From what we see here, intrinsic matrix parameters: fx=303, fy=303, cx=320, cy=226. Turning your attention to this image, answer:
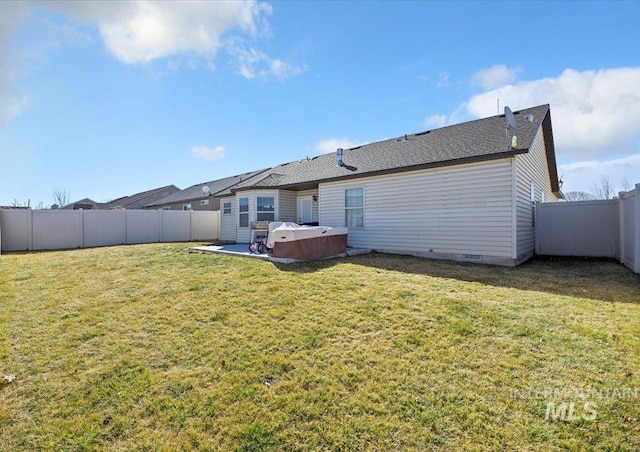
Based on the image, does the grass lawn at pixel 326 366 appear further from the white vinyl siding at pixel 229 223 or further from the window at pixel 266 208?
the white vinyl siding at pixel 229 223

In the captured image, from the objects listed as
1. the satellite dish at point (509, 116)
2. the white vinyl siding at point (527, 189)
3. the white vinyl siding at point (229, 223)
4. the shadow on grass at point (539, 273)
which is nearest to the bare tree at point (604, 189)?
the white vinyl siding at point (527, 189)

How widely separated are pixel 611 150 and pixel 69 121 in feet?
126

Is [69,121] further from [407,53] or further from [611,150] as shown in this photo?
[611,150]

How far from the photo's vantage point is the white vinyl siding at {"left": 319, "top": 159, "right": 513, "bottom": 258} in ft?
26.3

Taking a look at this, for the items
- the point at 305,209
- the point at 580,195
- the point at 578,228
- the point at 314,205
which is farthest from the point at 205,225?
the point at 580,195

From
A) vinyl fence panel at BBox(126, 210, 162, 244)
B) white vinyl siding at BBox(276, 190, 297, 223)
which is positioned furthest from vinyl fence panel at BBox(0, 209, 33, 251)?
white vinyl siding at BBox(276, 190, 297, 223)

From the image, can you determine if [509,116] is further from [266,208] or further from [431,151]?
[266,208]

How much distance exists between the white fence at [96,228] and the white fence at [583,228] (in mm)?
16732

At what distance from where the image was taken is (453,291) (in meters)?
5.54

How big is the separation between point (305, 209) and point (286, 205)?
917 millimetres

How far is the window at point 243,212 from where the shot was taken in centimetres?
1450

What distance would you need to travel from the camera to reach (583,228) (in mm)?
9586

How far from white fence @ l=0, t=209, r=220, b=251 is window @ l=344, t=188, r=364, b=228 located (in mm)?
10796

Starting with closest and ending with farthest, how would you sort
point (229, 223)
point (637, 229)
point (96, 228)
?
point (637, 229)
point (96, 228)
point (229, 223)
